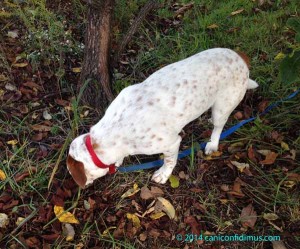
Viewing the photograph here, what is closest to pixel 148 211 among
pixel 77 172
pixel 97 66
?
pixel 77 172

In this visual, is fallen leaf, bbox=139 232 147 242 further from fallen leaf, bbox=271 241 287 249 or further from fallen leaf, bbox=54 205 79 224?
fallen leaf, bbox=271 241 287 249

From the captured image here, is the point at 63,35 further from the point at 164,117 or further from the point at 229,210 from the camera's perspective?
the point at 229,210

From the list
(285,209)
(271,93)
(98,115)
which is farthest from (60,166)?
(271,93)

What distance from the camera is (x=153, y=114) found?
2.43 metres

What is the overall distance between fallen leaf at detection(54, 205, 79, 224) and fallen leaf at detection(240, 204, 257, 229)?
4.32 feet

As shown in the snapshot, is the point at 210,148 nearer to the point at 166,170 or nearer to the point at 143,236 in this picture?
the point at 166,170

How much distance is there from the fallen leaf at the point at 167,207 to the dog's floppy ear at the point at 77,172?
76 cm

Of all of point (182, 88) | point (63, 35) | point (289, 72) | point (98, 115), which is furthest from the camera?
point (63, 35)

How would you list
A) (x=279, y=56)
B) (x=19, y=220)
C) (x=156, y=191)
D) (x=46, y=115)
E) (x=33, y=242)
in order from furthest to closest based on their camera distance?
1. (x=279, y=56)
2. (x=46, y=115)
3. (x=156, y=191)
4. (x=19, y=220)
5. (x=33, y=242)

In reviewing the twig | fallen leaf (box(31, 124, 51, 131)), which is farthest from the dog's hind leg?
fallen leaf (box(31, 124, 51, 131))

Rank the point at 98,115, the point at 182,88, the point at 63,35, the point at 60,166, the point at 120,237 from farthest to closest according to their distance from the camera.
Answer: the point at 63,35
the point at 98,115
the point at 60,166
the point at 120,237
the point at 182,88

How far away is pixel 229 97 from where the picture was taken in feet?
9.07

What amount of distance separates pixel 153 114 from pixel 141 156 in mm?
818

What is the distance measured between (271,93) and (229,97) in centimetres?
96
